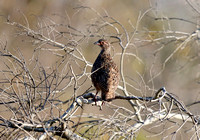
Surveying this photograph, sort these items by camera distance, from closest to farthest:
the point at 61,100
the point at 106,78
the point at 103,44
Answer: the point at 61,100 < the point at 106,78 < the point at 103,44

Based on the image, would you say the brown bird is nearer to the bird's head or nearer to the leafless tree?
the leafless tree

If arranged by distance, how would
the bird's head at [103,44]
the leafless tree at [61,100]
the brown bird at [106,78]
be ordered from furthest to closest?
the bird's head at [103,44], the brown bird at [106,78], the leafless tree at [61,100]

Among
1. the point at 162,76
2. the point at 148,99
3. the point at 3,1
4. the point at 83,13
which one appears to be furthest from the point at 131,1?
the point at 148,99

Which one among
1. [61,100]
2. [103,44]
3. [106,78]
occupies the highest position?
[103,44]

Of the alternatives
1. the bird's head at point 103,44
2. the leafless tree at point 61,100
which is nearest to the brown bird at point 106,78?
the leafless tree at point 61,100

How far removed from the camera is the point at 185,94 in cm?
1750

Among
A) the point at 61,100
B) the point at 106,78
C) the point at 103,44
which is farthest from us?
the point at 103,44

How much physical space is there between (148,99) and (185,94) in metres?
13.7

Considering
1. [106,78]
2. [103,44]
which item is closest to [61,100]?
[106,78]

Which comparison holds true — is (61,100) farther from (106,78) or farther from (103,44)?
(103,44)

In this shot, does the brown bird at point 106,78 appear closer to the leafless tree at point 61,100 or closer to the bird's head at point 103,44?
the leafless tree at point 61,100

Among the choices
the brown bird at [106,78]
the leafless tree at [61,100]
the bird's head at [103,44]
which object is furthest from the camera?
the bird's head at [103,44]

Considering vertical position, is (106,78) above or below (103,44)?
below

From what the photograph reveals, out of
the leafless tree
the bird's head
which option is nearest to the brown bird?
the leafless tree
